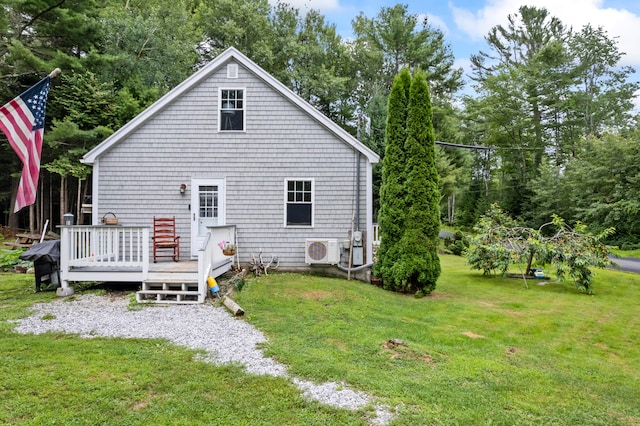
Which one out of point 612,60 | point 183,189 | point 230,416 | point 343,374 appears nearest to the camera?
point 230,416

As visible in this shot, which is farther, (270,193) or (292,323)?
(270,193)

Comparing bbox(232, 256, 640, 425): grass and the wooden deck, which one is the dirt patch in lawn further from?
the wooden deck

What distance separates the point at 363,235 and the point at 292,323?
14.9ft

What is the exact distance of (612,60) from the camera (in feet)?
83.8

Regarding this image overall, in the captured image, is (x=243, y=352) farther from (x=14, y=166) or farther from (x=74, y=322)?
(x=14, y=166)

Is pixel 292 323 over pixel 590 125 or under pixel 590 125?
under

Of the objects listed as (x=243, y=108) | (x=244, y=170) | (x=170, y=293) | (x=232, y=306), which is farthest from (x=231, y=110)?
(x=232, y=306)

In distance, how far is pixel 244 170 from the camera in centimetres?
970

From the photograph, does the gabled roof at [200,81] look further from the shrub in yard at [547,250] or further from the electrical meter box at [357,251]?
the shrub in yard at [547,250]

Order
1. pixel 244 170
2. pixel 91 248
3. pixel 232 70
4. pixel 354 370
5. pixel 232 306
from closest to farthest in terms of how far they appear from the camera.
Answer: pixel 354 370 < pixel 232 306 < pixel 91 248 < pixel 232 70 < pixel 244 170

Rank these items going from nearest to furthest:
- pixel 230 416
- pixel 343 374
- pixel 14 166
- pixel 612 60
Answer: pixel 230 416 < pixel 343 374 < pixel 14 166 < pixel 612 60

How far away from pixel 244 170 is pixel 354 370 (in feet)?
22.5

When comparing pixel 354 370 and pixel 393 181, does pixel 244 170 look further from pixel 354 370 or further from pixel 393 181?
pixel 354 370

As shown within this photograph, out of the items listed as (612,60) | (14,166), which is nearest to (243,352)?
(14,166)
